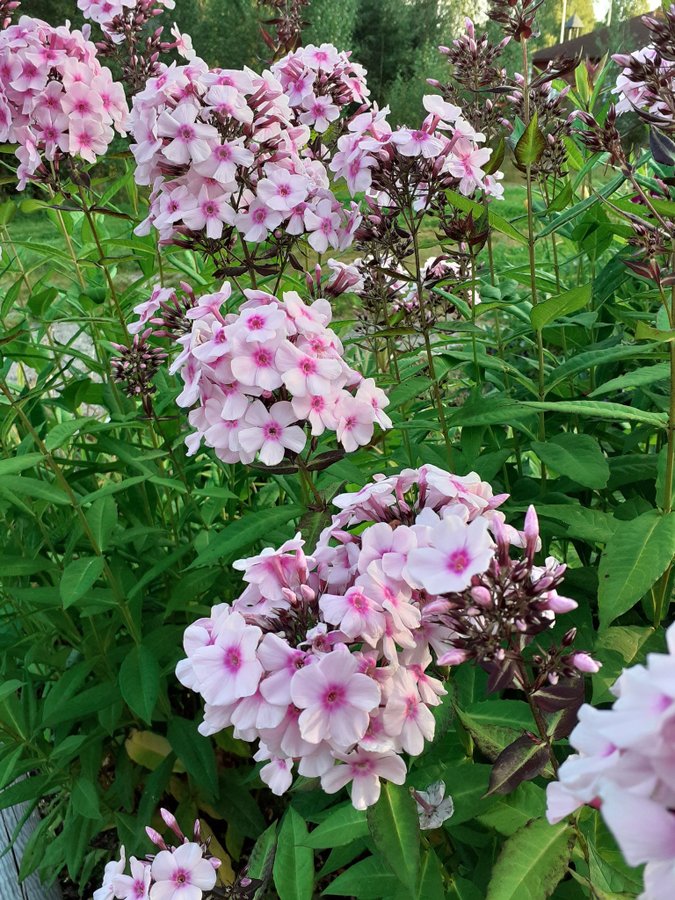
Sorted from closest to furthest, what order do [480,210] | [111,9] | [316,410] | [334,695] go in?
[334,695]
[316,410]
[480,210]
[111,9]

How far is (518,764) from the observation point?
1018 mm

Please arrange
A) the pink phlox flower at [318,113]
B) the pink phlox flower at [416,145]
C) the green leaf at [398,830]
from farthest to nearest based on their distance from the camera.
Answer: the pink phlox flower at [318,113] → the pink phlox flower at [416,145] → the green leaf at [398,830]

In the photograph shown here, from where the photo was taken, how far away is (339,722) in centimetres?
96

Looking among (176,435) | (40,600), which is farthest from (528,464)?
(40,600)

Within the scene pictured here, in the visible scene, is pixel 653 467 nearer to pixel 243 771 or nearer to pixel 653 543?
pixel 653 543

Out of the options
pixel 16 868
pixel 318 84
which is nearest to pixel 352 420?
pixel 318 84

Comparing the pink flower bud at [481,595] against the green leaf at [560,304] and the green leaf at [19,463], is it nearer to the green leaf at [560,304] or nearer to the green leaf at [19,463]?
the green leaf at [560,304]

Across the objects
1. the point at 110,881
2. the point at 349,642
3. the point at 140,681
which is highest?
the point at 349,642

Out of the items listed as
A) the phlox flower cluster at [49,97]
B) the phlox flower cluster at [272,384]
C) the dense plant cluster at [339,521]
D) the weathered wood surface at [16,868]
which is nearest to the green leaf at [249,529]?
the dense plant cluster at [339,521]

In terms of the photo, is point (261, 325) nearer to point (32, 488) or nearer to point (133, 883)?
point (32, 488)

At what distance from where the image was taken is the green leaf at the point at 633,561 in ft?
4.30

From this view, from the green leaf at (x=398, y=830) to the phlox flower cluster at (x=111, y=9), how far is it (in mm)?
2464

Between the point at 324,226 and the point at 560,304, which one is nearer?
the point at 560,304

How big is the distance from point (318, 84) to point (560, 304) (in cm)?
111
